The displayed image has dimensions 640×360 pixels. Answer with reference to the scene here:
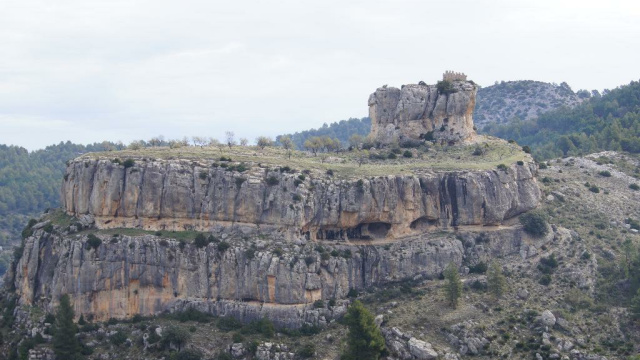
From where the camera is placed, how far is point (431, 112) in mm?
104688

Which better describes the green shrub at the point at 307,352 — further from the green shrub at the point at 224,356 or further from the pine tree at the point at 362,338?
the green shrub at the point at 224,356

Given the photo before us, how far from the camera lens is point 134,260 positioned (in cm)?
7694

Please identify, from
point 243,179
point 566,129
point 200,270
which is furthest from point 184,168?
point 566,129

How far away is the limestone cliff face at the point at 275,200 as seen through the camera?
8019 cm

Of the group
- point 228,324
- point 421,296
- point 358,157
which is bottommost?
point 228,324

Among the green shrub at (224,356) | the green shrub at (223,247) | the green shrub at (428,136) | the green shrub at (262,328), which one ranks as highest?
the green shrub at (428,136)

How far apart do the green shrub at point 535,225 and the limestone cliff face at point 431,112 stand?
1935cm

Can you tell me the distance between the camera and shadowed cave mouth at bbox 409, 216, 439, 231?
86.4 metres

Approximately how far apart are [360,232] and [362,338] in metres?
18.0

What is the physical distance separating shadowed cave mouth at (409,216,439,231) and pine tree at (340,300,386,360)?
19.0m

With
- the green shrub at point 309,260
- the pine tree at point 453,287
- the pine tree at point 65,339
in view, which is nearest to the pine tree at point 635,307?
the pine tree at point 453,287

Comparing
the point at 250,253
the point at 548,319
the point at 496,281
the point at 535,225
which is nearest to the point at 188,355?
the point at 250,253

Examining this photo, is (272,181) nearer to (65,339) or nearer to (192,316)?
(192,316)

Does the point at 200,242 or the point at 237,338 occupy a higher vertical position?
the point at 200,242
